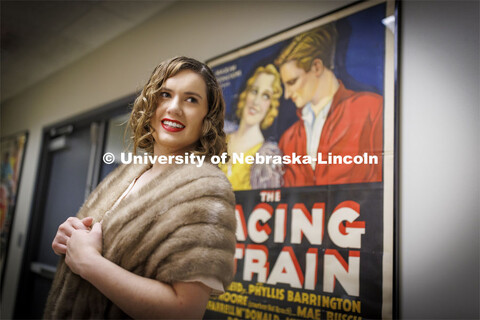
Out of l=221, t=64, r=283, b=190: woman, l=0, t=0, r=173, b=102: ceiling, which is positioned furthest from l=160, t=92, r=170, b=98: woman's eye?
l=221, t=64, r=283, b=190: woman

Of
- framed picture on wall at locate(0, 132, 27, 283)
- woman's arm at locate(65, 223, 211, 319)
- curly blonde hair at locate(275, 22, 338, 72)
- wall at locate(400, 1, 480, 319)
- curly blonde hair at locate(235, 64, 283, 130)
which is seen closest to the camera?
woman's arm at locate(65, 223, 211, 319)

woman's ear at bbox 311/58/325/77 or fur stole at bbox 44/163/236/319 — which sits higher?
woman's ear at bbox 311/58/325/77

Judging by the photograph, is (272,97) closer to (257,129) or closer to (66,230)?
(257,129)

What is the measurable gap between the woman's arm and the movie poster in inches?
22.9

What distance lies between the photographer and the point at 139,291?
A: 46cm

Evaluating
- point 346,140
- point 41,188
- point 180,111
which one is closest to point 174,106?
point 180,111

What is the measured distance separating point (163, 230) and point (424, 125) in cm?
74

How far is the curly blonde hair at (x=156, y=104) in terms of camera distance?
1.81 ft

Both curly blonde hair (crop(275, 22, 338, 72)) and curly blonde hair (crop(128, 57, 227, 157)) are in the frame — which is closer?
curly blonde hair (crop(128, 57, 227, 157))

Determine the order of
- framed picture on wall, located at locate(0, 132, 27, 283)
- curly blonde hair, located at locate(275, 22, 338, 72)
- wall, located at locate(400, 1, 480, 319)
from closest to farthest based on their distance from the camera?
1. wall, located at locate(400, 1, 480, 319)
2. framed picture on wall, located at locate(0, 132, 27, 283)
3. curly blonde hair, located at locate(275, 22, 338, 72)

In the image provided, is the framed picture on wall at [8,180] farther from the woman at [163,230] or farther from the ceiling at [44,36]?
the woman at [163,230]

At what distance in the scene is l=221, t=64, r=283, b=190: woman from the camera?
3.90 ft

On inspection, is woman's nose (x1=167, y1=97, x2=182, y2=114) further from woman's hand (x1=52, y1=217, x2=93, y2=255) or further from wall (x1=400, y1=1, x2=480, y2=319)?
wall (x1=400, y1=1, x2=480, y2=319)

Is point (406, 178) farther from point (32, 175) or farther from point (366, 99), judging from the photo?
point (32, 175)
